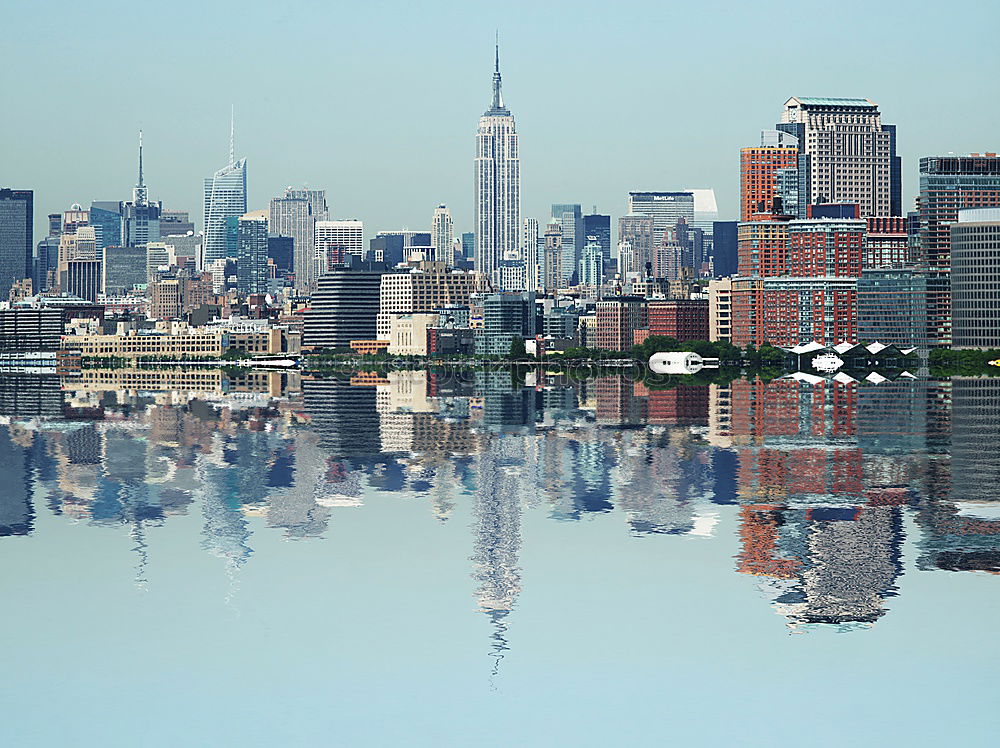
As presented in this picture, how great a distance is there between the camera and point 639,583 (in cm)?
2306

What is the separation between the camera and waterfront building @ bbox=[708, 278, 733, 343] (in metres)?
143

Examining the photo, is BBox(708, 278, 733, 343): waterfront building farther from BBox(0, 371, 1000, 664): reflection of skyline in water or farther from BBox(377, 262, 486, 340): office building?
BBox(0, 371, 1000, 664): reflection of skyline in water

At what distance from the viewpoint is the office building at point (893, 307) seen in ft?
414

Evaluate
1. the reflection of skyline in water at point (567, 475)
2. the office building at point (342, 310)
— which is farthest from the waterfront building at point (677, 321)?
the reflection of skyline in water at point (567, 475)

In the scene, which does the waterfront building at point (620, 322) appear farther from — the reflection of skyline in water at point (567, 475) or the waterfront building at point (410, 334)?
the reflection of skyline in water at point (567, 475)

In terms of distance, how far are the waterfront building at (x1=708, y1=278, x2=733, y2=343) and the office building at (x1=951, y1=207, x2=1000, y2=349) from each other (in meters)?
21.9

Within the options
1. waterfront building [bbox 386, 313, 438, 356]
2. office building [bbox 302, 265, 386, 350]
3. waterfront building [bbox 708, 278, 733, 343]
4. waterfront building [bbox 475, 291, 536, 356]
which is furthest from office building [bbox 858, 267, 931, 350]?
office building [bbox 302, 265, 386, 350]

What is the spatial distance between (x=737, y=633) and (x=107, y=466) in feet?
69.3

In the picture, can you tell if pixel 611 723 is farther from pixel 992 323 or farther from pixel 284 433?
pixel 992 323

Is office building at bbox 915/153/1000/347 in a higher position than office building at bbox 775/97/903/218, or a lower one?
lower

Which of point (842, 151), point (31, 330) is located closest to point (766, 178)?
point (842, 151)

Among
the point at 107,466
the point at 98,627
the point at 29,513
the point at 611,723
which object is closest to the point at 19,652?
the point at 98,627

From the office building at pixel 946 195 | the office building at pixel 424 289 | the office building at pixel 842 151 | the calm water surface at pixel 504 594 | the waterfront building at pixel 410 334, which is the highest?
the office building at pixel 842 151

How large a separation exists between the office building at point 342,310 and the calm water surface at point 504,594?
11016 cm
